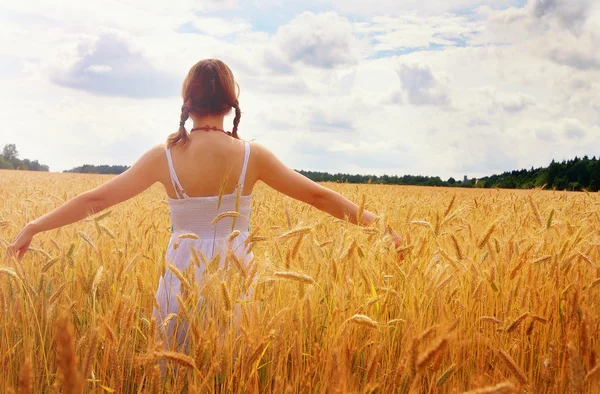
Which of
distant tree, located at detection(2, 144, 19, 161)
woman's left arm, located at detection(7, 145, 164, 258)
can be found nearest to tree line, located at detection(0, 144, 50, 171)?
distant tree, located at detection(2, 144, 19, 161)

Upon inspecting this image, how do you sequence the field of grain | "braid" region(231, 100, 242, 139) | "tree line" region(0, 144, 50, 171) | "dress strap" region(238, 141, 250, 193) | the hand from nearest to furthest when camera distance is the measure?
1. the field of grain
2. the hand
3. "dress strap" region(238, 141, 250, 193)
4. "braid" region(231, 100, 242, 139)
5. "tree line" region(0, 144, 50, 171)

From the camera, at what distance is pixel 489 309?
2.13m

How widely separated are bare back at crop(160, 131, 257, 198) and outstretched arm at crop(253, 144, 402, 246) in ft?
0.50

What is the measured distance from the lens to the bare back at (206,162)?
2.21m

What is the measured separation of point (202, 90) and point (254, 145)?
1.15ft

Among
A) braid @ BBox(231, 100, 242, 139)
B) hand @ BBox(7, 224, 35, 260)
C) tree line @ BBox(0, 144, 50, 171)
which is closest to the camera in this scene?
hand @ BBox(7, 224, 35, 260)

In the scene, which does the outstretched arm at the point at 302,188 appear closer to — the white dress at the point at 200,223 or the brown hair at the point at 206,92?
the white dress at the point at 200,223

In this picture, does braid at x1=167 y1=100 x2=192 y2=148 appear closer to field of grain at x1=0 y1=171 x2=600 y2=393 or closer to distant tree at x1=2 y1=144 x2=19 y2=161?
field of grain at x1=0 y1=171 x2=600 y2=393

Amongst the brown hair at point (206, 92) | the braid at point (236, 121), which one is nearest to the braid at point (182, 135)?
the brown hair at point (206, 92)

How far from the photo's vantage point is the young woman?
2.22 m

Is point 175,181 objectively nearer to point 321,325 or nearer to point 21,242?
point 21,242

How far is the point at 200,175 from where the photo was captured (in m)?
2.22

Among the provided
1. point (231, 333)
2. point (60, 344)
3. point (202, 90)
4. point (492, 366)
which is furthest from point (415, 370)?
point (202, 90)

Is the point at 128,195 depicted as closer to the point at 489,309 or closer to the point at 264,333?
the point at 264,333
